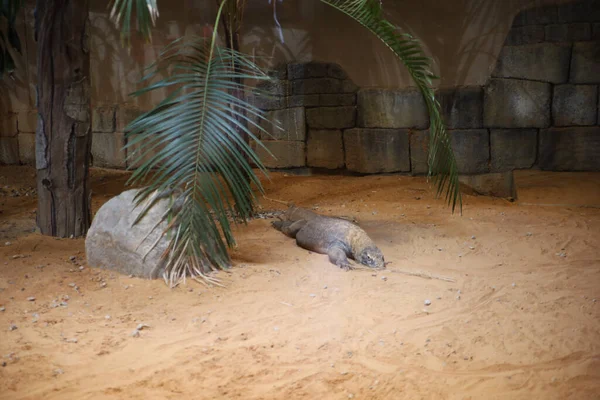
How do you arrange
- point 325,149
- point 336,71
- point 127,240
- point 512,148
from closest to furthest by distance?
point 127,240 < point 512,148 < point 336,71 < point 325,149

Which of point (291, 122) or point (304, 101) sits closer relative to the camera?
point (304, 101)

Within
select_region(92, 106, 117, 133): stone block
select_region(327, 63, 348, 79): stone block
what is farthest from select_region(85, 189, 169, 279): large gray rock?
select_region(92, 106, 117, 133): stone block

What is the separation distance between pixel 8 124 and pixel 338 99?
4953mm

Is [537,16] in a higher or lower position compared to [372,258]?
higher

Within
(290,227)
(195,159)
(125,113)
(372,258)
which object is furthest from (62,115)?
(125,113)

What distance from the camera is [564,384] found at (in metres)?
2.55

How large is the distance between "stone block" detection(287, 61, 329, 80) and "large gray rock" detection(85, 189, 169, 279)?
4.37 meters

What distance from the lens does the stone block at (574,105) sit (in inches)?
269

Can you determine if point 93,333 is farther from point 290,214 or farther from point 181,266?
point 290,214

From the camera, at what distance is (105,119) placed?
8.31 meters

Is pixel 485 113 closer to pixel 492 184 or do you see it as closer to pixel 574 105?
pixel 492 184

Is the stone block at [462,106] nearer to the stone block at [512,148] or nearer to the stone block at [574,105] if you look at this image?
the stone block at [512,148]

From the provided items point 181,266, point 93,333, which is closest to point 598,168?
point 181,266

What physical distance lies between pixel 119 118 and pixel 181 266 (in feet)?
16.9
